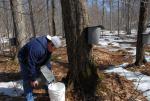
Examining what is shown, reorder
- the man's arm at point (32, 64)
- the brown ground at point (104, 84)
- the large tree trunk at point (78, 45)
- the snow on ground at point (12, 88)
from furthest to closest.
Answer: the snow on ground at point (12, 88) → the brown ground at point (104, 84) → the large tree trunk at point (78, 45) → the man's arm at point (32, 64)

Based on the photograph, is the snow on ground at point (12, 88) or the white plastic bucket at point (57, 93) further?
the snow on ground at point (12, 88)

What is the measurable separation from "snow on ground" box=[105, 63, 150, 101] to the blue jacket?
2393 millimetres

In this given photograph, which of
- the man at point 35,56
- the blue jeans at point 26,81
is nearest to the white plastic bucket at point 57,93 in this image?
the man at point 35,56

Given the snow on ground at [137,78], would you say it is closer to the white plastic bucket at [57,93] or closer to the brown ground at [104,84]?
the brown ground at [104,84]

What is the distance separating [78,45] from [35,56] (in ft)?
3.34

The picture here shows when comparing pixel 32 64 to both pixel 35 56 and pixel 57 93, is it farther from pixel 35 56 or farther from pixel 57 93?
pixel 57 93

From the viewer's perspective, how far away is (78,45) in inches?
222

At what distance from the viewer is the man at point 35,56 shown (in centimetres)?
505

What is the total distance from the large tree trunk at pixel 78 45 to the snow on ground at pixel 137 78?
126 centimetres

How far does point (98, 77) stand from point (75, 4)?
1.70 m

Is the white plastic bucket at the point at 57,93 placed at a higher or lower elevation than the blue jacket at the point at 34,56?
lower

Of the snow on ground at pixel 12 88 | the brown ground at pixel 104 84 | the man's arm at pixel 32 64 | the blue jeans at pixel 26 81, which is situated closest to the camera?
the man's arm at pixel 32 64

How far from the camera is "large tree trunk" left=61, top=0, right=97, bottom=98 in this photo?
18.2 feet

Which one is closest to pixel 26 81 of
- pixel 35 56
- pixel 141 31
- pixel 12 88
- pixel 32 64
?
pixel 32 64
